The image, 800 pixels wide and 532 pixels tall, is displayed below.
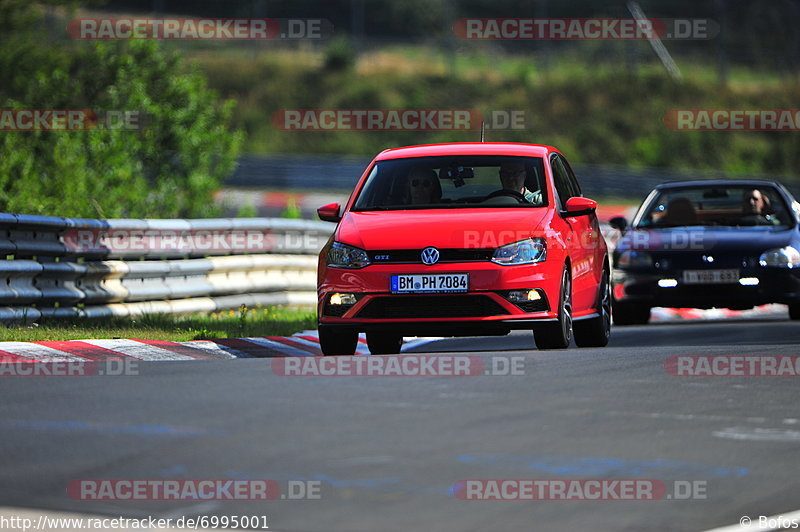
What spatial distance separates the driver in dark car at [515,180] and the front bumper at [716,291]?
433cm

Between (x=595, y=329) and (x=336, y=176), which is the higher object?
(x=336, y=176)

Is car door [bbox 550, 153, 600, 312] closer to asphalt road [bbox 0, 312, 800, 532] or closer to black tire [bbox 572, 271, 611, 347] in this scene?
black tire [bbox 572, 271, 611, 347]

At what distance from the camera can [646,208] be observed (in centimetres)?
1758

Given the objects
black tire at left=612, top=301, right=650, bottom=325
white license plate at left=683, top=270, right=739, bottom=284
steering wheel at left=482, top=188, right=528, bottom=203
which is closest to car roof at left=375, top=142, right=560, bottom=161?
steering wheel at left=482, top=188, right=528, bottom=203

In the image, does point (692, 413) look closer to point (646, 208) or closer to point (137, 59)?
point (646, 208)

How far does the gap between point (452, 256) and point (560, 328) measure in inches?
42.8

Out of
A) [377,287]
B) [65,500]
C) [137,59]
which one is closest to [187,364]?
[377,287]

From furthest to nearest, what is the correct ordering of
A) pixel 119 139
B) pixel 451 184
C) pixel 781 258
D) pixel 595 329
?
pixel 119 139 → pixel 781 258 → pixel 595 329 → pixel 451 184

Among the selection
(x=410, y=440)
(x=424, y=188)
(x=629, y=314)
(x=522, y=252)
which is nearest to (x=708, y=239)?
(x=629, y=314)

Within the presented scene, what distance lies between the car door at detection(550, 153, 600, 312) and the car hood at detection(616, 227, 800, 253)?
2932 millimetres

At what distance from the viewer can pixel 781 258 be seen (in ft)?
53.4

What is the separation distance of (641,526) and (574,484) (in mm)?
628

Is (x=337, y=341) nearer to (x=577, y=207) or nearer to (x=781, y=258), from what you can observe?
(x=577, y=207)

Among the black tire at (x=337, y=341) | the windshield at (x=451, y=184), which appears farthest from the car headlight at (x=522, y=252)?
the black tire at (x=337, y=341)
